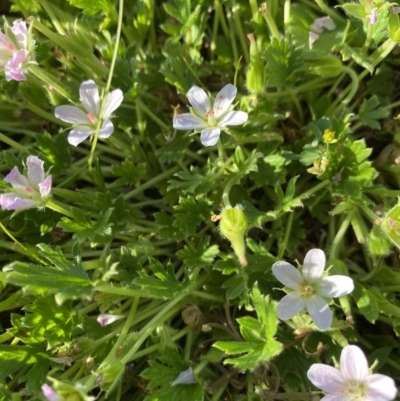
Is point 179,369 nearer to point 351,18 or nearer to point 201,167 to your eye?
point 201,167

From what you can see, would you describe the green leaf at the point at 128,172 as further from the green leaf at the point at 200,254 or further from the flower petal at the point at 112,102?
the green leaf at the point at 200,254

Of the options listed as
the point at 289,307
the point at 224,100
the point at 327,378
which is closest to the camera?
the point at 327,378

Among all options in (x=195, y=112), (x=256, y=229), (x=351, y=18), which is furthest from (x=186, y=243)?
(x=351, y=18)

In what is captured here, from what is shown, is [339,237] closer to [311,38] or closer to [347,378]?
[347,378]

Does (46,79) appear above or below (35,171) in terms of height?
above

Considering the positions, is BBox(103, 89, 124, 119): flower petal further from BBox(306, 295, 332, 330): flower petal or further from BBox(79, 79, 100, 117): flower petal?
BBox(306, 295, 332, 330): flower petal

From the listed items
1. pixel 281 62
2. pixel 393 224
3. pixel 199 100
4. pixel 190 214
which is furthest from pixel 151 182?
pixel 393 224

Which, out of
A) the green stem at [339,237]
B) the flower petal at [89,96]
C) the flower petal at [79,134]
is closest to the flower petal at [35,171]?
the flower petal at [79,134]
